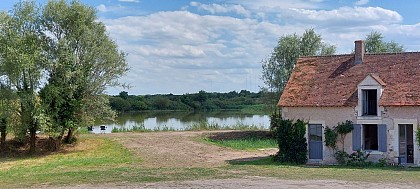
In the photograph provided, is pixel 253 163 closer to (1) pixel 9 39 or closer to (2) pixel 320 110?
(2) pixel 320 110

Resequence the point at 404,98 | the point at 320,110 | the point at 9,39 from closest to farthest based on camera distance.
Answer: the point at 404,98 → the point at 320,110 → the point at 9,39

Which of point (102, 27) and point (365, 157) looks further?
point (102, 27)

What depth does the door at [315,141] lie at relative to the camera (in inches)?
985

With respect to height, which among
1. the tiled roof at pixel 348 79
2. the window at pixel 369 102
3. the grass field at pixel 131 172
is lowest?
the grass field at pixel 131 172

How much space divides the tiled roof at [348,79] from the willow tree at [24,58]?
14.1 m

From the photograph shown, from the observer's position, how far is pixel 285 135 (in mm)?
25406

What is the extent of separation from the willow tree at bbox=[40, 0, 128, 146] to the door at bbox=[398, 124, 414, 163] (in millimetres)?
17097

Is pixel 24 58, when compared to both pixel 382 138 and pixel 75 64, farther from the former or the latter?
pixel 382 138

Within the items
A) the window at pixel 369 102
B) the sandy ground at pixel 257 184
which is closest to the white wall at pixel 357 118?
the window at pixel 369 102

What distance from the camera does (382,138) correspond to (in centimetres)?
2344

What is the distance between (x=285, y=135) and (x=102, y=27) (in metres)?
13.7

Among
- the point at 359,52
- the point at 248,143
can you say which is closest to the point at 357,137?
the point at 359,52

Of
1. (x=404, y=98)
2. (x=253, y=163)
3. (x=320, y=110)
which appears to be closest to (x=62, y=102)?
(x=253, y=163)

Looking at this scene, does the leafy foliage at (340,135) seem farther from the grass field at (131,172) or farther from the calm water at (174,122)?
the calm water at (174,122)
